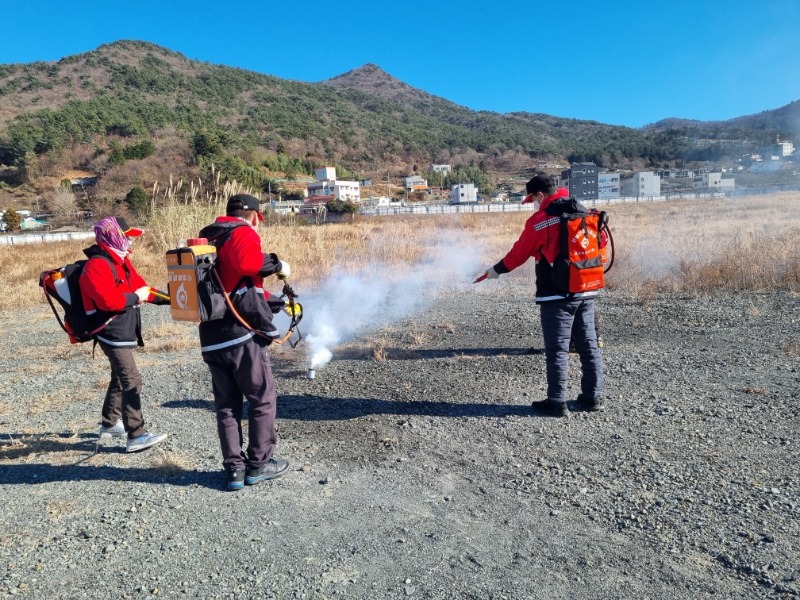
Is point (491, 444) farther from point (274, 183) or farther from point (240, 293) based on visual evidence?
point (274, 183)

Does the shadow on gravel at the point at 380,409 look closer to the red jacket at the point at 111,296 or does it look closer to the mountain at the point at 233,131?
the red jacket at the point at 111,296

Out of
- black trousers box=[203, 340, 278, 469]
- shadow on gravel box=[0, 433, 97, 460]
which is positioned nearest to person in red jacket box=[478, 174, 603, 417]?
black trousers box=[203, 340, 278, 469]

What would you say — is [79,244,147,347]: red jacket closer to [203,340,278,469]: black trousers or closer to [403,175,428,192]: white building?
[203,340,278,469]: black trousers

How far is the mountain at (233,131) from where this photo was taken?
222ft

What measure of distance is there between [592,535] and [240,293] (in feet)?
8.58

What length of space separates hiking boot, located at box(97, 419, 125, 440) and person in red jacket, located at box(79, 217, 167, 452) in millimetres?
104

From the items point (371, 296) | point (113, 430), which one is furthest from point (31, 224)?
point (113, 430)

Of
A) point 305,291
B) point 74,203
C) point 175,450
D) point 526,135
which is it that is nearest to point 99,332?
point 175,450

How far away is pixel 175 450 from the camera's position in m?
4.61

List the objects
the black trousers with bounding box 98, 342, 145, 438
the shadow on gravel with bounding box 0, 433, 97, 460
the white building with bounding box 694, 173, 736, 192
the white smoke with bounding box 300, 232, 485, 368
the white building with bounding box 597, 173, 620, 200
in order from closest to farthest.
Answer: the black trousers with bounding box 98, 342, 145, 438
the shadow on gravel with bounding box 0, 433, 97, 460
the white smoke with bounding box 300, 232, 485, 368
the white building with bounding box 694, 173, 736, 192
the white building with bounding box 597, 173, 620, 200

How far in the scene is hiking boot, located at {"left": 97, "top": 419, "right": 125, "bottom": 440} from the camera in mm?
4871

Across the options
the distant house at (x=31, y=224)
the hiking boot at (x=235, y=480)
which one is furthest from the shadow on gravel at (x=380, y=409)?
the distant house at (x=31, y=224)

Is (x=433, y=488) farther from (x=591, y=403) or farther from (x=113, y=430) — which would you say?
(x=113, y=430)

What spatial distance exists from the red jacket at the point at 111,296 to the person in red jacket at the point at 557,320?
11.1ft
